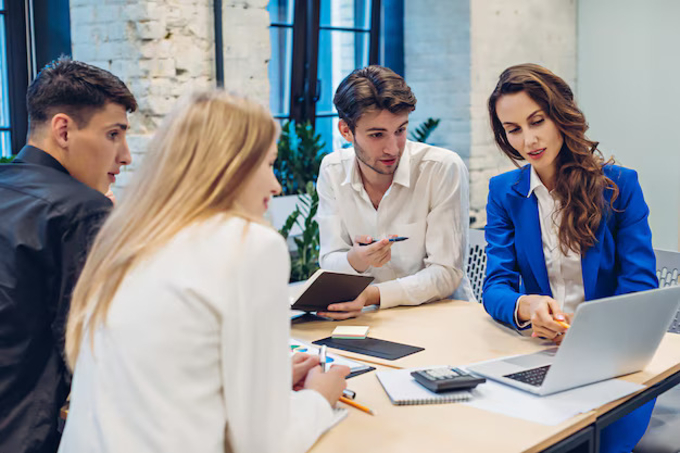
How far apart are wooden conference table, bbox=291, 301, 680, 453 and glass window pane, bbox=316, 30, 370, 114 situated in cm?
349

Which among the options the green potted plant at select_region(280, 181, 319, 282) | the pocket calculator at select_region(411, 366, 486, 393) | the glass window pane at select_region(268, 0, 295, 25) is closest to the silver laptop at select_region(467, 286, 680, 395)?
the pocket calculator at select_region(411, 366, 486, 393)

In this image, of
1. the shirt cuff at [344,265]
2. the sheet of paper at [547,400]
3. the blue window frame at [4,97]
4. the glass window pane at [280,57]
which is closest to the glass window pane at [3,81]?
the blue window frame at [4,97]

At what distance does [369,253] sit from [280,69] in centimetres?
297

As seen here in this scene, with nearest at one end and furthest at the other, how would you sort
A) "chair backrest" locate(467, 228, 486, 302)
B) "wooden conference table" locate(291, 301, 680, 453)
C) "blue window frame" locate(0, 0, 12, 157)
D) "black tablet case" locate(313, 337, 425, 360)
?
"wooden conference table" locate(291, 301, 680, 453)
"black tablet case" locate(313, 337, 425, 360)
"chair backrest" locate(467, 228, 486, 302)
"blue window frame" locate(0, 0, 12, 157)

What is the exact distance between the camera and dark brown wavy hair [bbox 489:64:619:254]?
2.21m

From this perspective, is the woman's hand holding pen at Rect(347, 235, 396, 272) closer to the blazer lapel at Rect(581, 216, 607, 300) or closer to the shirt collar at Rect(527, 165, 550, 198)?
the shirt collar at Rect(527, 165, 550, 198)

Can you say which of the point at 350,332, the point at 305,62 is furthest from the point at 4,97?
the point at 350,332

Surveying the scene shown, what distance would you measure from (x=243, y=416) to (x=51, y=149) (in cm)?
113

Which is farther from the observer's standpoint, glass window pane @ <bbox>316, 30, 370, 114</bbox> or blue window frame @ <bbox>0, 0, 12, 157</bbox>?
glass window pane @ <bbox>316, 30, 370, 114</bbox>

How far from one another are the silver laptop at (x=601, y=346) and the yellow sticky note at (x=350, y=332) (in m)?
0.41

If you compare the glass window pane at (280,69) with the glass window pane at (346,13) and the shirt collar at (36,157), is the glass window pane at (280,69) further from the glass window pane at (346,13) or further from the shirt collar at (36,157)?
the shirt collar at (36,157)

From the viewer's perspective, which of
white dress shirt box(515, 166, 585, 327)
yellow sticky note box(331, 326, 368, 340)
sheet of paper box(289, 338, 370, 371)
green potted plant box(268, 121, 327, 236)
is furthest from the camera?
green potted plant box(268, 121, 327, 236)

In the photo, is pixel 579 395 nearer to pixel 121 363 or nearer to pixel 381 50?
pixel 121 363

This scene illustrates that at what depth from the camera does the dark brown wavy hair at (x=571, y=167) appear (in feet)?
7.27
